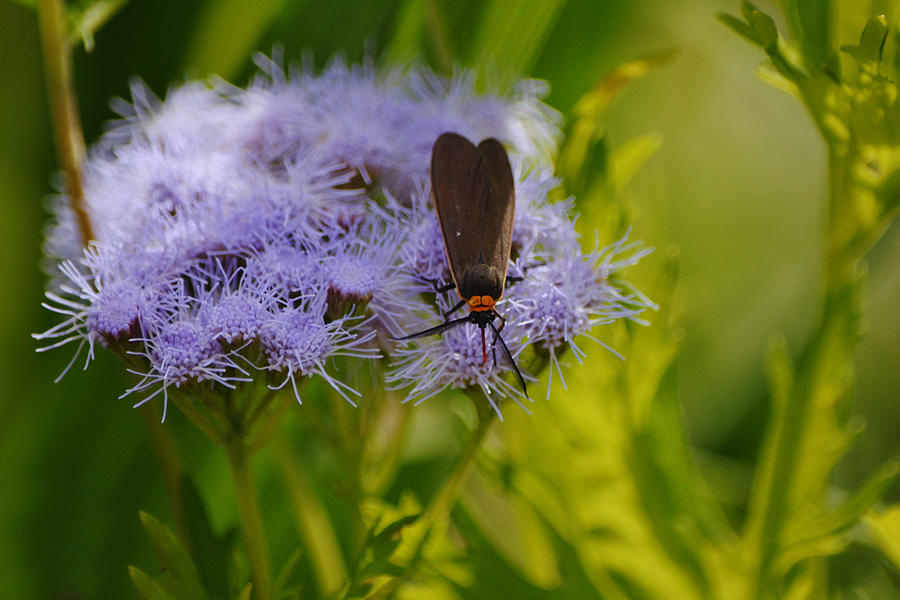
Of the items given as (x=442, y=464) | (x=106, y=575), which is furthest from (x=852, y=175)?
(x=106, y=575)

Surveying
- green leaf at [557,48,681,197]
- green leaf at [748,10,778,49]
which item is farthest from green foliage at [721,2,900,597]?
green leaf at [557,48,681,197]

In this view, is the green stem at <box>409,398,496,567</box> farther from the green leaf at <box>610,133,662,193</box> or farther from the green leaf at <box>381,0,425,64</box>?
the green leaf at <box>381,0,425,64</box>

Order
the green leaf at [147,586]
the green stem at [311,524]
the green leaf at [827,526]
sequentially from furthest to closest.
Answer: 1. the green stem at [311,524]
2. the green leaf at [827,526]
3. the green leaf at [147,586]

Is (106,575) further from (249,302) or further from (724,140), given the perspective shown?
(724,140)

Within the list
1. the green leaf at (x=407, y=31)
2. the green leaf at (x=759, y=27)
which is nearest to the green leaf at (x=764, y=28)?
the green leaf at (x=759, y=27)

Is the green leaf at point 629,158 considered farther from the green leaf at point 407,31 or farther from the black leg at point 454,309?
the green leaf at point 407,31

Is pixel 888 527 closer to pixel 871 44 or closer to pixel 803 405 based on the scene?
pixel 803 405

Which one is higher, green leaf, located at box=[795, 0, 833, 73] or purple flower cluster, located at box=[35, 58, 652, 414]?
green leaf, located at box=[795, 0, 833, 73]
